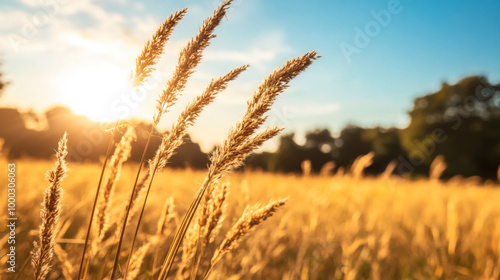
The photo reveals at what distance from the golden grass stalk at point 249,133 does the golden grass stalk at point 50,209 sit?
34 centimetres

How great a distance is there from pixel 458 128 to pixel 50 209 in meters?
66.8

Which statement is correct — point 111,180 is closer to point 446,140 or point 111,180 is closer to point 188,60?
point 188,60

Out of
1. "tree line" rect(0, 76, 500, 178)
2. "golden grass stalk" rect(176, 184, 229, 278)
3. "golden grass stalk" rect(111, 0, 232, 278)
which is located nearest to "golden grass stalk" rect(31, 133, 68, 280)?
"golden grass stalk" rect(111, 0, 232, 278)

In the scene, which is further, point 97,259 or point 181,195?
point 181,195

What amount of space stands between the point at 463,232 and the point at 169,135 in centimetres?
518

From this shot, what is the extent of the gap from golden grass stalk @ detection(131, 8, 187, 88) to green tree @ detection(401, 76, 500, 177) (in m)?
60.2

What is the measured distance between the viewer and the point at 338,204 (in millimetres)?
5680

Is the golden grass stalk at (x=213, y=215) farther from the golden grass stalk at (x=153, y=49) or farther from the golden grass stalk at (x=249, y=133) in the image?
the golden grass stalk at (x=153, y=49)

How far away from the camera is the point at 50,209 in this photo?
1021 mm

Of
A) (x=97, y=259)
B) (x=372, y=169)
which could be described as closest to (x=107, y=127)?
(x=97, y=259)

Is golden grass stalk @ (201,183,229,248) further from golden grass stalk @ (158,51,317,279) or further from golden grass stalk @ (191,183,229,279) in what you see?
golden grass stalk @ (158,51,317,279)

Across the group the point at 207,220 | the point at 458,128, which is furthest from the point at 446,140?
the point at 207,220

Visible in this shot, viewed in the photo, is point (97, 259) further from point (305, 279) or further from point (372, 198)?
point (372, 198)

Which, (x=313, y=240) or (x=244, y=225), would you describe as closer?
(x=244, y=225)
